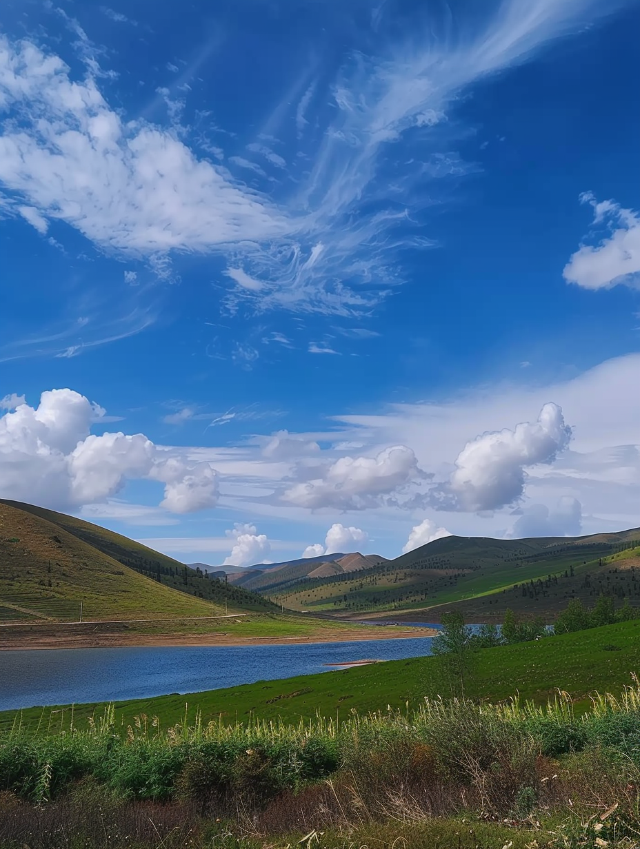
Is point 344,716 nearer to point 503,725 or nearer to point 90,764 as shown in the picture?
point 90,764

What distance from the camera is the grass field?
144 feet

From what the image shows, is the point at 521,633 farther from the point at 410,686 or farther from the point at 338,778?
the point at 338,778

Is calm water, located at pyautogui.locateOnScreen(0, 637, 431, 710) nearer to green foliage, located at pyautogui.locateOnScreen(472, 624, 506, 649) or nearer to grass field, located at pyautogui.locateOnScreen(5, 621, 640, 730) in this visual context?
grass field, located at pyautogui.locateOnScreen(5, 621, 640, 730)

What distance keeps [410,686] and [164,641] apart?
131435 millimetres

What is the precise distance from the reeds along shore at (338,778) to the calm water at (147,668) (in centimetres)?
6183

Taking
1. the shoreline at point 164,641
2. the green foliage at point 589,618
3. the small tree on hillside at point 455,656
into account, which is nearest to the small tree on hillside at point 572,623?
the green foliage at point 589,618

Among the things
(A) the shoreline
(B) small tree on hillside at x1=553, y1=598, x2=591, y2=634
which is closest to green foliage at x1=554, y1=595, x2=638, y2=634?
(B) small tree on hillside at x1=553, y1=598, x2=591, y2=634

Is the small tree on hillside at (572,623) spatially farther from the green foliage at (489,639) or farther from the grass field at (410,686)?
the grass field at (410,686)

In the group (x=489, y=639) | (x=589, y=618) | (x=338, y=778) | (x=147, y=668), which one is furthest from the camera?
(x=147, y=668)

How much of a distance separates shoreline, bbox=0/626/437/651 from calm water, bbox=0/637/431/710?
21.4 ft

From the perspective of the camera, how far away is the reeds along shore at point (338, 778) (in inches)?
523

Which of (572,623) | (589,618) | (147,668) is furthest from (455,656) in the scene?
(147,668)

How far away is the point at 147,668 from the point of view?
11331cm

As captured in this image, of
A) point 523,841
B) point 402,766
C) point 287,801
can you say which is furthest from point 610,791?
point 287,801
